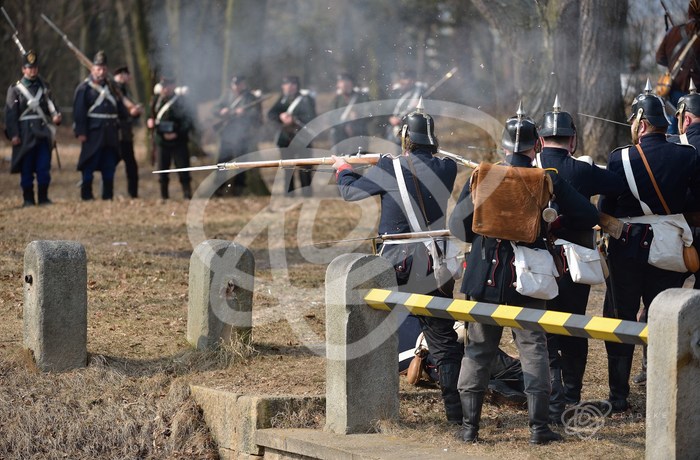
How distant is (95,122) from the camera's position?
16406 mm

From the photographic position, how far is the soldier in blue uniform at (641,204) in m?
6.87

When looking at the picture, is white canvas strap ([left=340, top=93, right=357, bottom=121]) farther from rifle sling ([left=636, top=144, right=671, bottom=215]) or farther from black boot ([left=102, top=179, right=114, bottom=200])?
rifle sling ([left=636, top=144, right=671, bottom=215])

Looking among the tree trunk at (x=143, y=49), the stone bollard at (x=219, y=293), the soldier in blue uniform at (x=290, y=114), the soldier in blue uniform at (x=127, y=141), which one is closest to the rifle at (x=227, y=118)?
the soldier in blue uniform at (x=290, y=114)

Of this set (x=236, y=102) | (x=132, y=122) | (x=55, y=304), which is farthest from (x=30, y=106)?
(x=55, y=304)

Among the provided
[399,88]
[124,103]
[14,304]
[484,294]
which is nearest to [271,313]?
[14,304]

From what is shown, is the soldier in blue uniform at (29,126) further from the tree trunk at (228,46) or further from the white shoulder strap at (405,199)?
the white shoulder strap at (405,199)

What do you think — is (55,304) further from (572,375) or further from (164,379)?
(572,375)

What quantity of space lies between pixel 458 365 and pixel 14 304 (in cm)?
423

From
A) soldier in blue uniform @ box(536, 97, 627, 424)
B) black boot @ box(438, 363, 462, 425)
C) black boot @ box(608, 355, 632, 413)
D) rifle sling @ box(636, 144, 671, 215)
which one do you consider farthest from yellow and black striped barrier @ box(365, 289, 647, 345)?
rifle sling @ box(636, 144, 671, 215)

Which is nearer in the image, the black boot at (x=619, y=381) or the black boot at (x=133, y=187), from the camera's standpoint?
the black boot at (x=619, y=381)

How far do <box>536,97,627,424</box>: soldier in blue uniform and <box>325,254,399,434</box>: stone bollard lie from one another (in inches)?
40.6

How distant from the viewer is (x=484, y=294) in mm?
6168

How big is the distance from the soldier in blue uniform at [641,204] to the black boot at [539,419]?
1001 millimetres

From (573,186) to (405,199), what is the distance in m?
1.08
